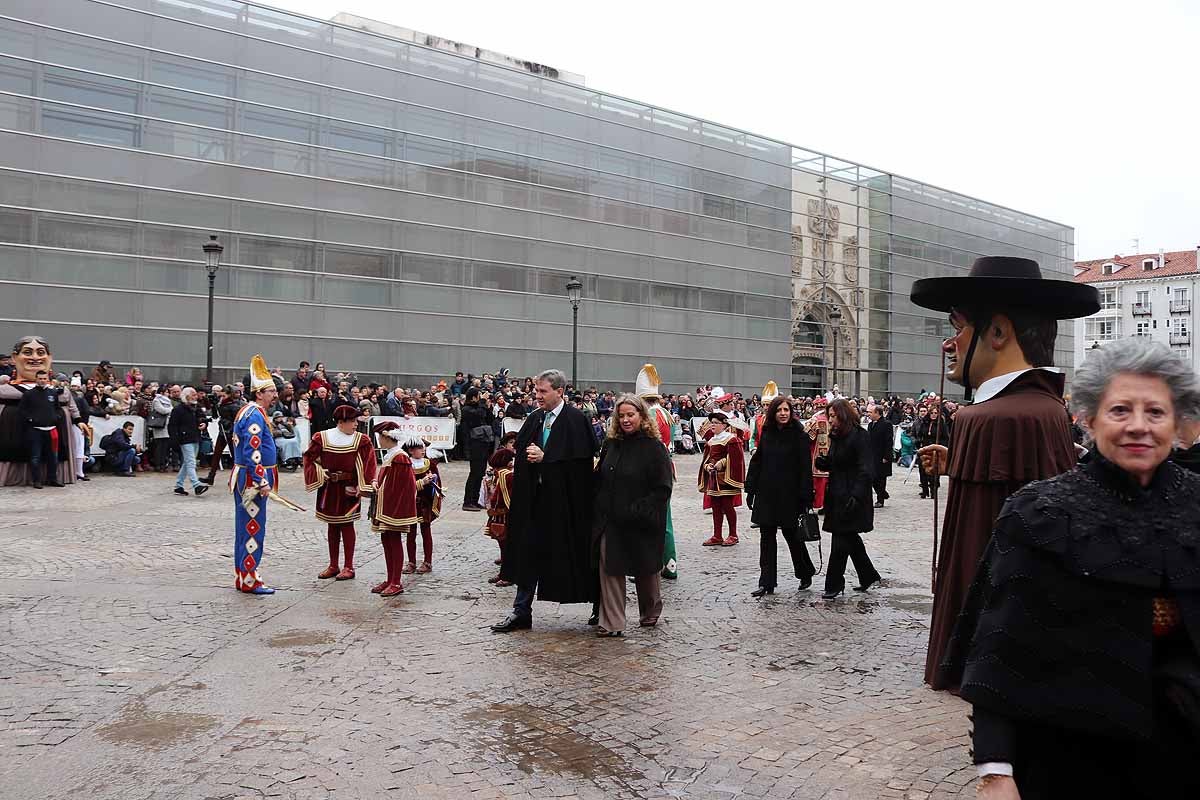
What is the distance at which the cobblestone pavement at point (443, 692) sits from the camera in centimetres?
449

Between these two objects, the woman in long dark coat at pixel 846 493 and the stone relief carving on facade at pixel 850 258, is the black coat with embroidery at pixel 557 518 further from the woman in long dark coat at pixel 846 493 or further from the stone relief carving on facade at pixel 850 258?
the stone relief carving on facade at pixel 850 258

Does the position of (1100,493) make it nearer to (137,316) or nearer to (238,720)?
(238,720)

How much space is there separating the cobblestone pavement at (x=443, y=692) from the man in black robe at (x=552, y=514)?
0.34m

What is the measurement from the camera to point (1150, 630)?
88.6 inches

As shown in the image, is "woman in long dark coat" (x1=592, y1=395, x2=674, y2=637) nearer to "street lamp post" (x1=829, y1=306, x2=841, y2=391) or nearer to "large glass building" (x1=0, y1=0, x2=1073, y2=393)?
"large glass building" (x1=0, y1=0, x2=1073, y2=393)

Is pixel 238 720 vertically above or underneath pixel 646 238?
underneath

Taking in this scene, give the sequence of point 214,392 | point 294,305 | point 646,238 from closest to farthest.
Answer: point 214,392, point 294,305, point 646,238

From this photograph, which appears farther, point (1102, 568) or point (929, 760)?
point (929, 760)

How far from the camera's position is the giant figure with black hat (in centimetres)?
475

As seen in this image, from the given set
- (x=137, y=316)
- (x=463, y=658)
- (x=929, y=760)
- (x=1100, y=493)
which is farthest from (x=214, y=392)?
(x=1100, y=493)

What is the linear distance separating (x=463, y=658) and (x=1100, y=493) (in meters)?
5.03

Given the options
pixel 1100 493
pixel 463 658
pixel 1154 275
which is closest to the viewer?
pixel 1100 493

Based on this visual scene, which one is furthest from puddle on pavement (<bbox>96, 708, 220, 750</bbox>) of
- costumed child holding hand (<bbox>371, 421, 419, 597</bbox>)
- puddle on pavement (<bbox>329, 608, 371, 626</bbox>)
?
costumed child holding hand (<bbox>371, 421, 419, 597</bbox>)

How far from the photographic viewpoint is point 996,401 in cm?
489
